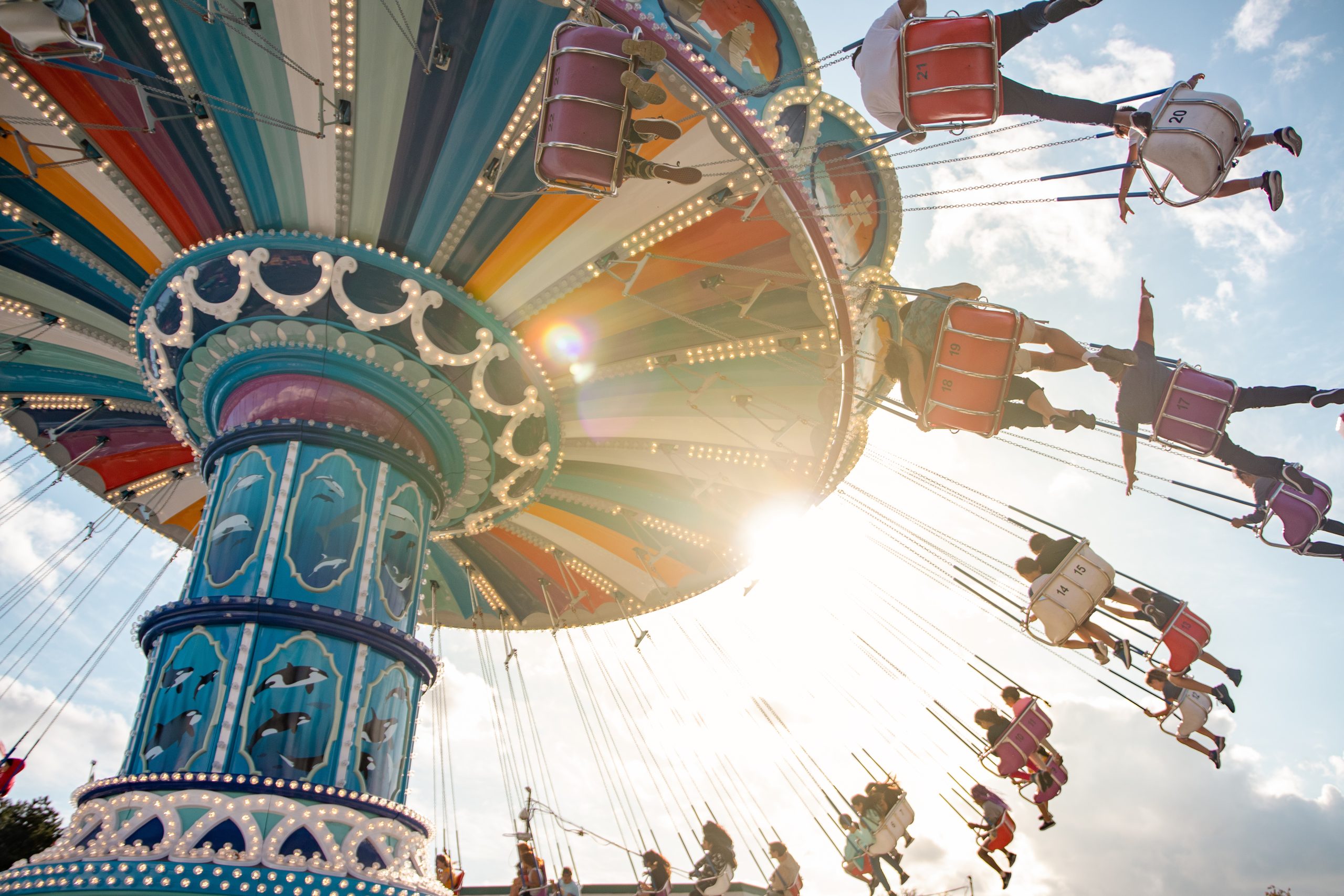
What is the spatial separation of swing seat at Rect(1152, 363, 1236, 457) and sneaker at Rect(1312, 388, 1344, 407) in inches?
17.3

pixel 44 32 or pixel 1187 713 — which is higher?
pixel 44 32

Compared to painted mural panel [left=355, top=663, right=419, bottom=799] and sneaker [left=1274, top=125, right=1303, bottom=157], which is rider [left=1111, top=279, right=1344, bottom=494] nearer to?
sneaker [left=1274, top=125, right=1303, bottom=157]

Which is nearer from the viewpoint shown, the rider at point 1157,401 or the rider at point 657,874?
the rider at point 1157,401

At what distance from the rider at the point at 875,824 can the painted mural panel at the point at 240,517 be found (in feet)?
20.5

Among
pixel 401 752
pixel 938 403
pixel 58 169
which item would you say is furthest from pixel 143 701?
pixel 938 403

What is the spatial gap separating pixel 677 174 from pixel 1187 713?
5.89 m

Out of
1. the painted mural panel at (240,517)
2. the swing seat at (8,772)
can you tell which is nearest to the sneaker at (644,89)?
the painted mural panel at (240,517)

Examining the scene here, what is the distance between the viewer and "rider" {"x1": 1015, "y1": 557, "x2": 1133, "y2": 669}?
6902mm

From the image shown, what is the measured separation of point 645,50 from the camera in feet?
16.5

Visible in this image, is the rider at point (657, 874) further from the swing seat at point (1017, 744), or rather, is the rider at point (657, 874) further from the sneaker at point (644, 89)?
the sneaker at point (644, 89)

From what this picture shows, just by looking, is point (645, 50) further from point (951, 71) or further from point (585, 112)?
point (951, 71)

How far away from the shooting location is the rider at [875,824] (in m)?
8.82

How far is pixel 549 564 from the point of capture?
36.2ft

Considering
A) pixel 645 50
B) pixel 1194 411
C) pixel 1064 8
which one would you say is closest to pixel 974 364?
pixel 1194 411
